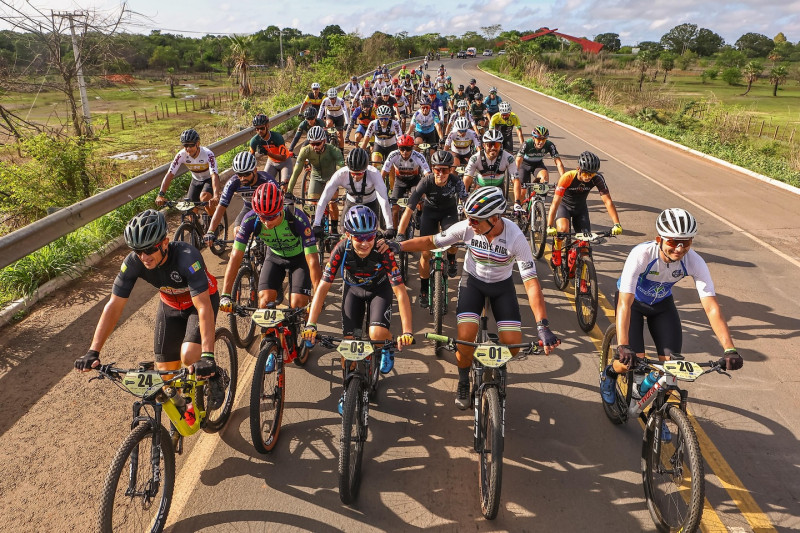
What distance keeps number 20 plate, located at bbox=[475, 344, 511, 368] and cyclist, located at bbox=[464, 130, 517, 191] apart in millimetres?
5836

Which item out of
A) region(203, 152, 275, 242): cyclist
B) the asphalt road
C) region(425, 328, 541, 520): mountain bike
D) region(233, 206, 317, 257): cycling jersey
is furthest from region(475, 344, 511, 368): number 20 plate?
region(203, 152, 275, 242): cyclist

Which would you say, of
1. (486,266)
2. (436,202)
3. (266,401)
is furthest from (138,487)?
(436,202)

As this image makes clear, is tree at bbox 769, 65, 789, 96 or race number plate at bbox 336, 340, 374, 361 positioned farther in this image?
tree at bbox 769, 65, 789, 96

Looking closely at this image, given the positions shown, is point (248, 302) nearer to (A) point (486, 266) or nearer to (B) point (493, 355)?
(A) point (486, 266)

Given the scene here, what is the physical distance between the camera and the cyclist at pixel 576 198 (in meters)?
8.09

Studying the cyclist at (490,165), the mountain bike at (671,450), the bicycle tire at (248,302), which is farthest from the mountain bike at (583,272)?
the bicycle tire at (248,302)

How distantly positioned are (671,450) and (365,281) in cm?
318

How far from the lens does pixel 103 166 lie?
42.2 feet

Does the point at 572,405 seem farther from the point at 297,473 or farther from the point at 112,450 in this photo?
the point at 112,450

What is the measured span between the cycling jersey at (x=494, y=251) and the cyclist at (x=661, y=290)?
94cm

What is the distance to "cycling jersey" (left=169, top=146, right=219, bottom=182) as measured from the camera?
30.7 ft

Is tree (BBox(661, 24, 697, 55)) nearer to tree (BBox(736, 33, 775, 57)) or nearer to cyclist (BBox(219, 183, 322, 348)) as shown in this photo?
tree (BBox(736, 33, 775, 57))

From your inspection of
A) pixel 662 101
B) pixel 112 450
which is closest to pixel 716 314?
pixel 112 450

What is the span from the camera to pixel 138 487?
406 centimetres
